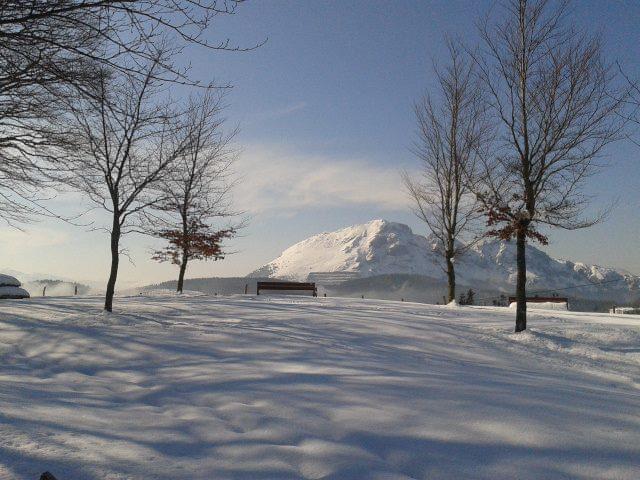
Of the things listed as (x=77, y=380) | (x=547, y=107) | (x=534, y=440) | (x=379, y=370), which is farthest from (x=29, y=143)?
(x=547, y=107)

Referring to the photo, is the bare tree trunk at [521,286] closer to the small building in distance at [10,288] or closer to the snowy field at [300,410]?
the snowy field at [300,410]

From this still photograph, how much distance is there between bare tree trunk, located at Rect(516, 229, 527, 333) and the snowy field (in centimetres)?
198

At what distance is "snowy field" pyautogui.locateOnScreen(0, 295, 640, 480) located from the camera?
3.27 metres

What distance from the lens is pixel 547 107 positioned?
41.3ft

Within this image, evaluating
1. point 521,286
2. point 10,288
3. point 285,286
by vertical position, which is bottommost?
point 10,288

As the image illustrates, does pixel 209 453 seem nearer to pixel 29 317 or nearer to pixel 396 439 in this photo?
pixel 396 439

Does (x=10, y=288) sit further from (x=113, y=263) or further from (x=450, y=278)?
(x=450, y=278)

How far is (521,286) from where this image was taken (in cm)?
1259

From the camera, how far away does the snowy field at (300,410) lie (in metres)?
3.27

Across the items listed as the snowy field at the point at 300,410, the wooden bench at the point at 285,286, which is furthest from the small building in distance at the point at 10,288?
the snowy field at the point at 300,410

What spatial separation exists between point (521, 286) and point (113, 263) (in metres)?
11.6

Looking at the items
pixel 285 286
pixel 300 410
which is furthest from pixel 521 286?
pixel 285 286

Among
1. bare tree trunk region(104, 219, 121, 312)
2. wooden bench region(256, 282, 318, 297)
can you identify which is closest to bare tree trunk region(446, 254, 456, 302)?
wooden bench region(256, 282, 318, 297)

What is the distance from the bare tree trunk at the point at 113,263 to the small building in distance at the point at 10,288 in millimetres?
13521
